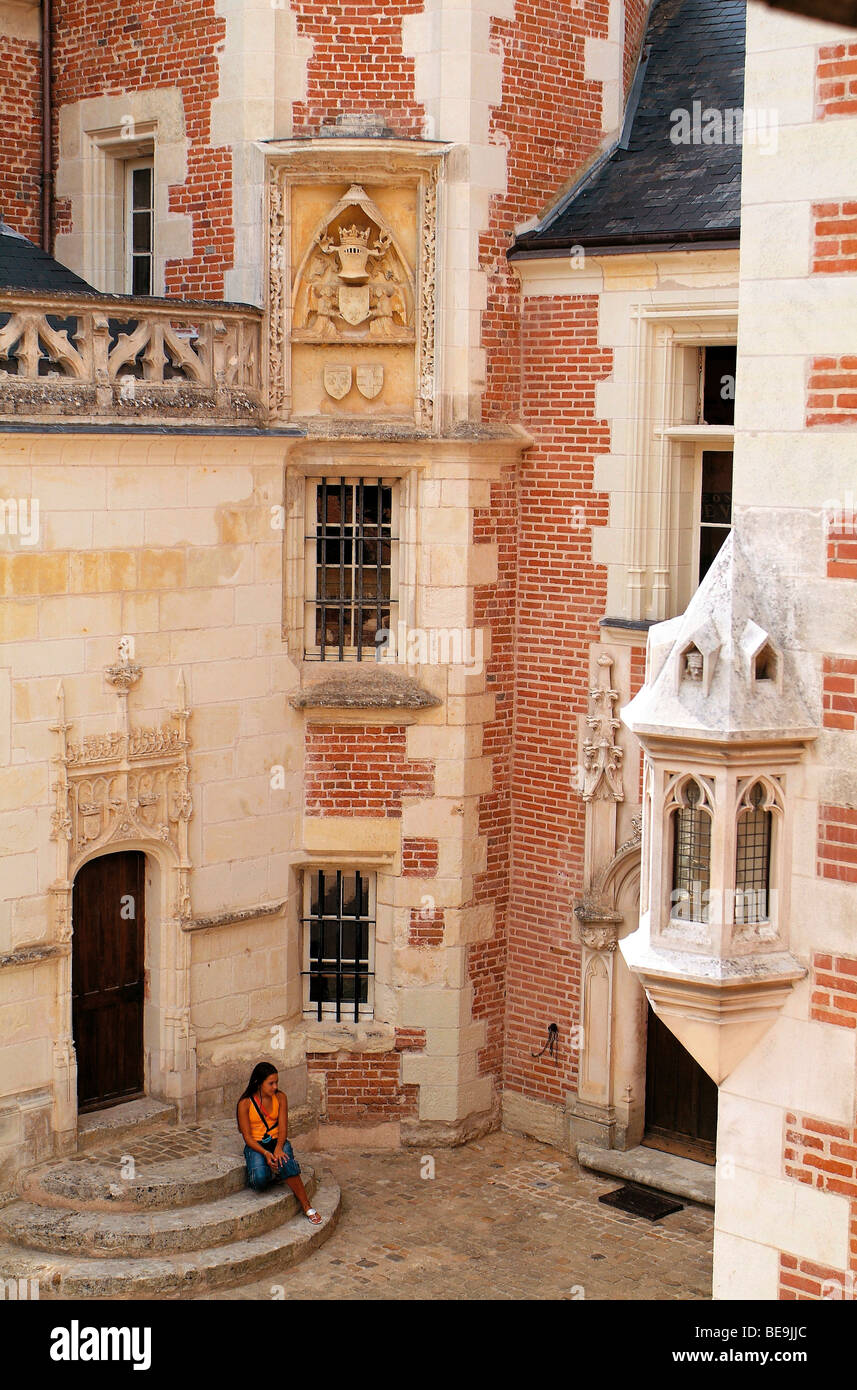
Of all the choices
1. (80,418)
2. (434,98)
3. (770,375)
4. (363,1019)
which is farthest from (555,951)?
(770,375)

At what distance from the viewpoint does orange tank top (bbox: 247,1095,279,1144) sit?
1231cm

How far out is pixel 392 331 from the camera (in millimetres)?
13680

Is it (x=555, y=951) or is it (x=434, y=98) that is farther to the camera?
(x=555, y=951)

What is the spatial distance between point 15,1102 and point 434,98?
7854mm

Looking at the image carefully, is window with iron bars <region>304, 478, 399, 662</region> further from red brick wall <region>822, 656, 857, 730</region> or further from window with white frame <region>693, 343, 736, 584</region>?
red brick wall <region>822, 656, 857, 730</region>

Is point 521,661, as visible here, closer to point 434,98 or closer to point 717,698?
point 434,98

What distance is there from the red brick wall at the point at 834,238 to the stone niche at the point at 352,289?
6633mm

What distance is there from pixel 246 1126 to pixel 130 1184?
2.83 ft

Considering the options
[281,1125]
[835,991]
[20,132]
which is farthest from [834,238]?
[20,132]

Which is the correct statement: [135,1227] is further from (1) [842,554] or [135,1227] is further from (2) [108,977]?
(1) [842,554]

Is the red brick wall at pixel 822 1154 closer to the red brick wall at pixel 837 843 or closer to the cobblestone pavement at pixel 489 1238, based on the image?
the red brick wall at pixel 837 843

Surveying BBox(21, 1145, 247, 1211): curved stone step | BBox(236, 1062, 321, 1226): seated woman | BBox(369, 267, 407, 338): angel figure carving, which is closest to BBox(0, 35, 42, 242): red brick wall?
BBox(369, 267, 407, 338): angel figure carving

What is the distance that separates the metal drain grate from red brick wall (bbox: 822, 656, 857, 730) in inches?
276

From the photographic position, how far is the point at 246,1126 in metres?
12.3
